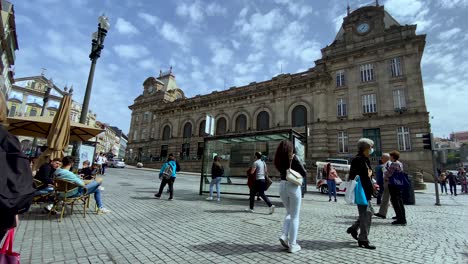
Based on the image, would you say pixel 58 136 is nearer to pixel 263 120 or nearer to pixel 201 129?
pixel 263 120

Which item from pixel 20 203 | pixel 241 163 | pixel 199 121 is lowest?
pixel 20 203

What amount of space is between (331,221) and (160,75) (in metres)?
58.3

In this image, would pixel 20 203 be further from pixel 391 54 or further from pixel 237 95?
pixel 237 95

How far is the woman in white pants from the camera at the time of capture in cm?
389

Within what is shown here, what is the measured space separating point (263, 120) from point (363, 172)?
3084 centimetres

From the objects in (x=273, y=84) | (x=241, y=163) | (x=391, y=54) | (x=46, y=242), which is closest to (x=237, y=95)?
(x=273, y=84)

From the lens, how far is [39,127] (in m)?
9.10

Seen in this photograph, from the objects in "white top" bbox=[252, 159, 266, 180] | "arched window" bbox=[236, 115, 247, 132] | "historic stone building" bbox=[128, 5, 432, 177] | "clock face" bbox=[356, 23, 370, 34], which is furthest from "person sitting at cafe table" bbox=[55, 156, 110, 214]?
"clock face" bbox=[356, 23, 370, 34]

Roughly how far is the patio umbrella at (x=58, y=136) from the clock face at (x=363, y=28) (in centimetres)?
3269

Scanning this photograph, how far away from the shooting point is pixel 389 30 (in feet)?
88.8

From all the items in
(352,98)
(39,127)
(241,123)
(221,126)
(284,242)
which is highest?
(352,98)

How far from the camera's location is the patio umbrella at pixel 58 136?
21.7 feet

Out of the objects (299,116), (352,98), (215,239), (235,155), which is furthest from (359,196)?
(299,116)

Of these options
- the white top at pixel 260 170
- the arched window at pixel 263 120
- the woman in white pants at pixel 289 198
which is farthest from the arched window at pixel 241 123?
the woman in white pants at pixel 289 198
